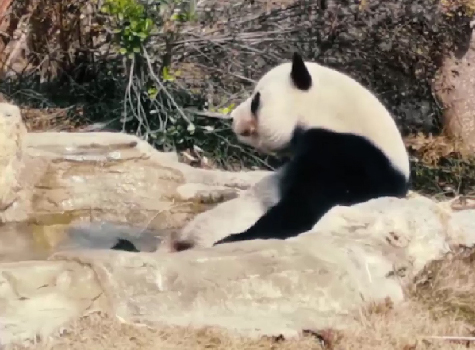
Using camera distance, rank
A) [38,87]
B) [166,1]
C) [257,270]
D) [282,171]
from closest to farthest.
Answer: [257,270], [282,171], [166,1], [38,87]

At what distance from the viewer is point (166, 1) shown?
689 cm

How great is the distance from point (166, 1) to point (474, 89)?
288 cm

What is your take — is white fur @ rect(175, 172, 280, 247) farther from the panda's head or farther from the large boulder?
the large boulder

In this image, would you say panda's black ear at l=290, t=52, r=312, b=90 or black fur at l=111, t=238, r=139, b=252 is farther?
black fur at l=111, t=238, r=139, b=252

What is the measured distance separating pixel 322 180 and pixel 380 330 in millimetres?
917

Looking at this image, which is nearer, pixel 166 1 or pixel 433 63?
pixel 166 1

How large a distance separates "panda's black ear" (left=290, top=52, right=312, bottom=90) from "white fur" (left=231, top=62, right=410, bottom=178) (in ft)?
0.11

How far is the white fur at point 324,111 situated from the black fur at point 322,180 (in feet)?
0.20

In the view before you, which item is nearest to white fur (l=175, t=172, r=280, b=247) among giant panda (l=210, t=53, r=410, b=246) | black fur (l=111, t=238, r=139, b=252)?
giant panda (l=210, t=53, r=410, b=246)

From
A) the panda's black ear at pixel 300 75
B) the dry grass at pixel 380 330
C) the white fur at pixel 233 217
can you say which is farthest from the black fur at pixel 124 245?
the dry grass at pixel 380 330

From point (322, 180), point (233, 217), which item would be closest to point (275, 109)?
point (322, 180)

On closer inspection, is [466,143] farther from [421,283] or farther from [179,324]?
[179,324]

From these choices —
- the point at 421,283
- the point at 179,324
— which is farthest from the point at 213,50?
the point at 179,324

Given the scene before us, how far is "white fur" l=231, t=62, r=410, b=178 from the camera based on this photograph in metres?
4.31
